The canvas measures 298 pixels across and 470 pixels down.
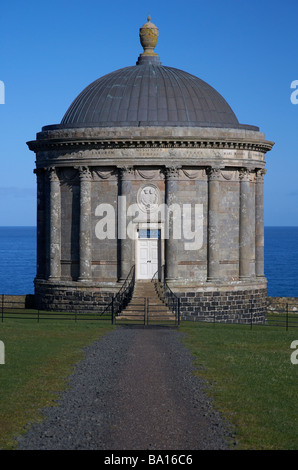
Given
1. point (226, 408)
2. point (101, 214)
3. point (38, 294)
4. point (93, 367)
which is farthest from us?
point (38, 294)

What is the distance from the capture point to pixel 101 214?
4338 cm

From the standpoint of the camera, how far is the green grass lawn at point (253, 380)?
16406mm

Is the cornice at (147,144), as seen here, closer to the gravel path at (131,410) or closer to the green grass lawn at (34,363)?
the green grass lawn at (34,363)

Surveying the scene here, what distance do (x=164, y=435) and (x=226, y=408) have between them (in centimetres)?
303

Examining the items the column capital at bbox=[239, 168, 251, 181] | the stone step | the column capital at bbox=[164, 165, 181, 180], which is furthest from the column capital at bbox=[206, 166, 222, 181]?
the stone step

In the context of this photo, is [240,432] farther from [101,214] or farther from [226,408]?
[101,214]

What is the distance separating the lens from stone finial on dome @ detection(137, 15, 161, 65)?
49.2 m

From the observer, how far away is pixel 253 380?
21.7 m

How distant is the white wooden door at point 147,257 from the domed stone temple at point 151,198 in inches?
2.2

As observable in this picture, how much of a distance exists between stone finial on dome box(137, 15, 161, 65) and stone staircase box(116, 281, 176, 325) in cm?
1592

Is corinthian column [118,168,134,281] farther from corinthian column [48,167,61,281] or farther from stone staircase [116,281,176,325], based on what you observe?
corinthian column [48,167,61,281]

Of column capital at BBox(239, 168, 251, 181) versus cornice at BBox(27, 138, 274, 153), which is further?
column capital at BBox(239, 168, 251, 181)

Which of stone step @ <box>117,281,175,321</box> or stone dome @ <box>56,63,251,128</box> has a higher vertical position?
stone dome @ <box>56,63,251,128</box>

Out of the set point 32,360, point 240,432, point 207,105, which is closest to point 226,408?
point 240,432
